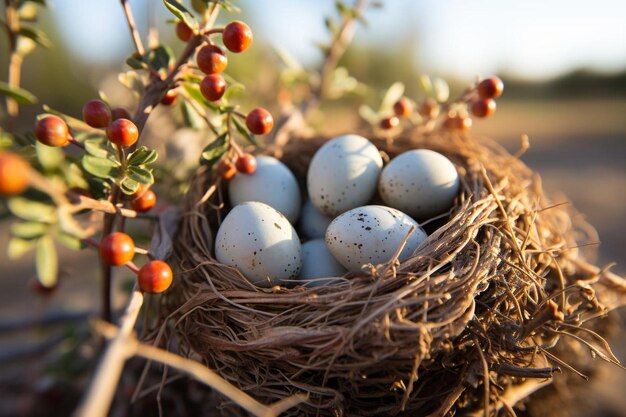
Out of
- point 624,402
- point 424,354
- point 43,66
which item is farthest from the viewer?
point 43,66

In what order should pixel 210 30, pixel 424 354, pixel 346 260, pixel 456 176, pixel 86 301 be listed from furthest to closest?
pixel 86 301, pixel 456 176, pixel 346 260, pixel 210 30, pixel 424 354

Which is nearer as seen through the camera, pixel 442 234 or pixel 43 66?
pixel 442 234

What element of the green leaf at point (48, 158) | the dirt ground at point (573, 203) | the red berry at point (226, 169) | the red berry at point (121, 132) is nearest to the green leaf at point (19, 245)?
the green leaf at point (48, 158)

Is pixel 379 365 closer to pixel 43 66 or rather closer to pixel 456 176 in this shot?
pixel 456 176

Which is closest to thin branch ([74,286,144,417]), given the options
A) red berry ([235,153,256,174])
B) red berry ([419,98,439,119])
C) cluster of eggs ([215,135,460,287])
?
cluster of eggs ([215,135,460,287])

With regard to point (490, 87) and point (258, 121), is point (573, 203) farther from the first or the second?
point (258, 121)

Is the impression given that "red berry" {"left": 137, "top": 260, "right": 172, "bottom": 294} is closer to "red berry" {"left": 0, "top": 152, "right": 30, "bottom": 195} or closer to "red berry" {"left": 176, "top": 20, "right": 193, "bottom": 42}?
"red berry" {"left": 0, "top": 152, "right": 30, "bottom": 195}

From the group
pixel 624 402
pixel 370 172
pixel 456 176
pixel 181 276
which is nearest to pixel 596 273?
pixel 456 176

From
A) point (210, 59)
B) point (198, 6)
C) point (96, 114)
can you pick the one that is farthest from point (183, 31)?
point (96, 114)
